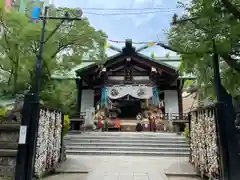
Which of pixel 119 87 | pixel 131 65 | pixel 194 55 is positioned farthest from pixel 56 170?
pixel 131 65

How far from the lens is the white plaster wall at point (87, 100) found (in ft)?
59.1

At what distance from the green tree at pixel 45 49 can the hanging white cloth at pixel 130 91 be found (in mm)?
7494

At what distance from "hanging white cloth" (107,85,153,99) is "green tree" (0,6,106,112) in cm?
749

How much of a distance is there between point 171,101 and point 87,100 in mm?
6950

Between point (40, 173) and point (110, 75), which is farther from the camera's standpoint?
point (110, 75)

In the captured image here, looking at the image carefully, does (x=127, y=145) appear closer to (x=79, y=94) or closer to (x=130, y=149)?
(x=130, y=149)

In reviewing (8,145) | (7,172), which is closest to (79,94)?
(8,145)

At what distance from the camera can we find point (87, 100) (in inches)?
715

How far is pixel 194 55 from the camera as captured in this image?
495 centimetres

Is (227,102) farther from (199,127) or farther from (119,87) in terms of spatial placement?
(119,87)

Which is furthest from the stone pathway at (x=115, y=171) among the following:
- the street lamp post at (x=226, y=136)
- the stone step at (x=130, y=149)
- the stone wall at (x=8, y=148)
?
the stone step at (x=130, y=149)

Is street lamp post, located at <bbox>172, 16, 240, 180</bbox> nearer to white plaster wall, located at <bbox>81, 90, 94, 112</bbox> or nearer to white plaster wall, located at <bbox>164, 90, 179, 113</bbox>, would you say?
white plaster wall, located at <bbox>164, 90, 179, 113</bbox>

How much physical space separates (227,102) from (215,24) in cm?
173

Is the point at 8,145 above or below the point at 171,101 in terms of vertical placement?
below
